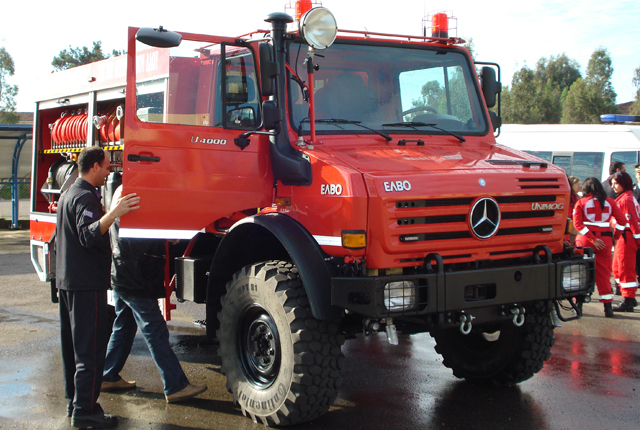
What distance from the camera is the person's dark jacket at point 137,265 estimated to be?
472 centimetres

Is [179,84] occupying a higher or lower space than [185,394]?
higher

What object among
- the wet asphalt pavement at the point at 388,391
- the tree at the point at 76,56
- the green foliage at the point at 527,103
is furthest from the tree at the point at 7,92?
the wet asphalt pavement at the point at 388,391

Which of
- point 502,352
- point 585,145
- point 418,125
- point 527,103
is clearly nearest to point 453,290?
point 502,352

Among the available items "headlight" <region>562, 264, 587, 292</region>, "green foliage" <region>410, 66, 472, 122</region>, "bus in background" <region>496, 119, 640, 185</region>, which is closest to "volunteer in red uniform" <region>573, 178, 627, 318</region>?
"green foliage" <region>410, 66, 472, 122</region>

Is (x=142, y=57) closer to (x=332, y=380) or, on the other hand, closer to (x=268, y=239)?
(x=268, y=239)

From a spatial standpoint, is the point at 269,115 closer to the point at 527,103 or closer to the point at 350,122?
the point at 350,122

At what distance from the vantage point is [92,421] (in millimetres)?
4230

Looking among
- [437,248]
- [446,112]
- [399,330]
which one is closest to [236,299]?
[399,330]

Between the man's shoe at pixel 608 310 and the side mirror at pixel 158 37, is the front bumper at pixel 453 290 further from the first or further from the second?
the man's shoe at pixel 608 310

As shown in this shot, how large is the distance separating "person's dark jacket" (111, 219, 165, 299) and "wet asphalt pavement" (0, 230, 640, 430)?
866 mm

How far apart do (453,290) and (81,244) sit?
2.42 m

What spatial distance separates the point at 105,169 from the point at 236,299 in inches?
51.2

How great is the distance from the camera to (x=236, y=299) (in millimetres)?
4523

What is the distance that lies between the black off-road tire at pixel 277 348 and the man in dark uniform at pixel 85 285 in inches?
34.3
